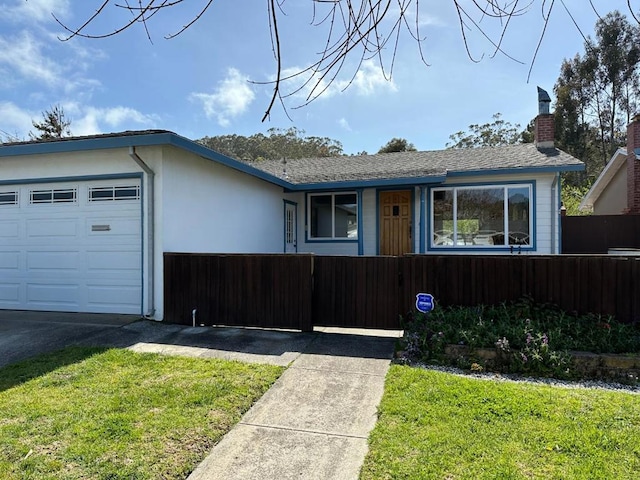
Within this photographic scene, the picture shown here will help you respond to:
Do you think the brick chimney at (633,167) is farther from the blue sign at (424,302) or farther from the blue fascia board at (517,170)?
the blue sign at (424,302)

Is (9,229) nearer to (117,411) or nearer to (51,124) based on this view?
(117,411)

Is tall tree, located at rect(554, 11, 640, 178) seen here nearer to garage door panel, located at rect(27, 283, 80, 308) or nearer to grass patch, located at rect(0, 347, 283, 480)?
garage door panel, located at rect(27, 283, 80, 308)

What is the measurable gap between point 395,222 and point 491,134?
32.5 m

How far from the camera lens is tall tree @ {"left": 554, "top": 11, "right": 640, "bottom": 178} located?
952 inches

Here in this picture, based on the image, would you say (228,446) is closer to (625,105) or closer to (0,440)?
(0,440)

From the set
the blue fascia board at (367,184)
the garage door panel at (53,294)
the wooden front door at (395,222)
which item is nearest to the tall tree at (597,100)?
the wooden front door at (395,222)

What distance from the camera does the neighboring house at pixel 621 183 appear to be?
41.6 feet

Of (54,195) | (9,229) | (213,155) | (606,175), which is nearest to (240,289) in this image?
(213,155)

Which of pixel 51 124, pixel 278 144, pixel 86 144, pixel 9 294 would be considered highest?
pixel 278 144

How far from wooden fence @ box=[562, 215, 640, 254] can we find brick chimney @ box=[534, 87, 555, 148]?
349cm

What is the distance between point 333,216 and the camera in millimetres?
11078

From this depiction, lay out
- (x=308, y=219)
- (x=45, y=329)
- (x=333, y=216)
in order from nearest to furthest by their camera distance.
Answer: (x=45, y=329) < (x=333, y=216) < (x=308, y=219)

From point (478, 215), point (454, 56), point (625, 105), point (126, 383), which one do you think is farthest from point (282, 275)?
point (625, 105)

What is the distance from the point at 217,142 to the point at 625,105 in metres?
31.5
